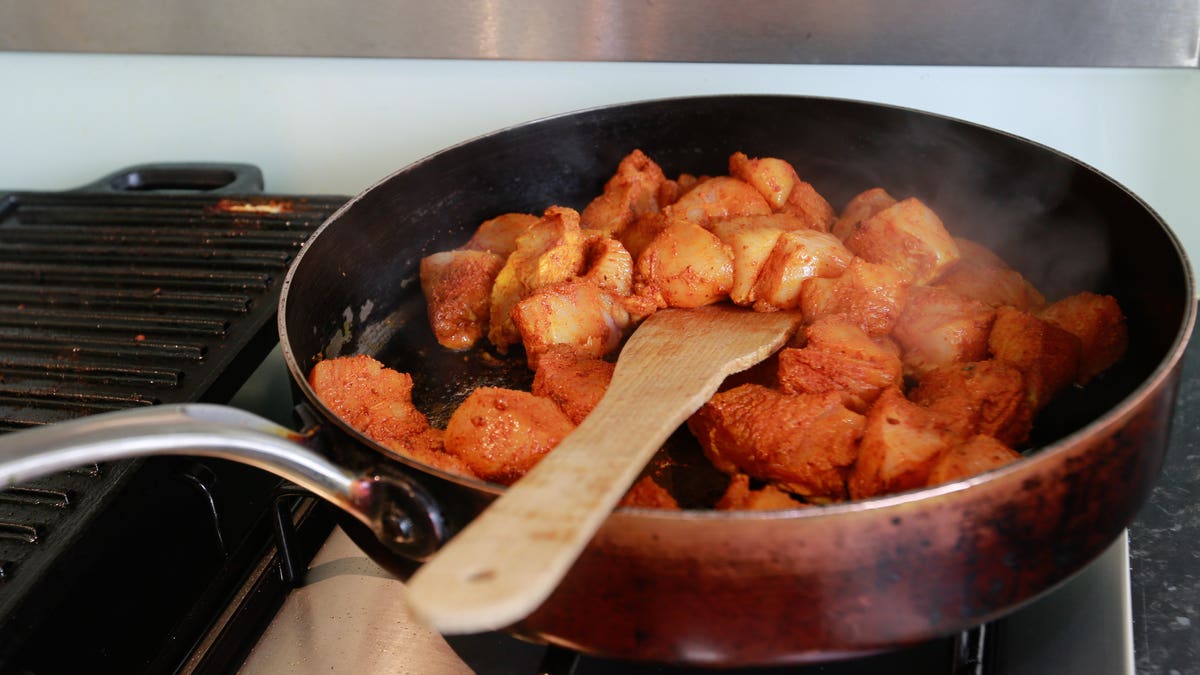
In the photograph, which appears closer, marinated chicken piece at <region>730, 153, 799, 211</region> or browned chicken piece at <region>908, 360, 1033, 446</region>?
browned chicken piece at <region>908, 360, 1033, 446</region>

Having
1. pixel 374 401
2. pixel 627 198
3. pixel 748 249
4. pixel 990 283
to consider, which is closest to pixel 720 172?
pixel 627 198

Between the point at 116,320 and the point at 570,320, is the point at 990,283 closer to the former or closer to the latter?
the point at 570,320

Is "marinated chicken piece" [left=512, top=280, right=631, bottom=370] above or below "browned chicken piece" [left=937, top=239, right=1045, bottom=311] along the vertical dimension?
below

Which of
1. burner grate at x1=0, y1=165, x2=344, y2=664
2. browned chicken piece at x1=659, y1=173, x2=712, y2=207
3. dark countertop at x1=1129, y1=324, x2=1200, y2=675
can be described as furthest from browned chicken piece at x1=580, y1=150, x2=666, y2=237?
dark countertop at x1=1129, y1=324, x2=1200, y2=675

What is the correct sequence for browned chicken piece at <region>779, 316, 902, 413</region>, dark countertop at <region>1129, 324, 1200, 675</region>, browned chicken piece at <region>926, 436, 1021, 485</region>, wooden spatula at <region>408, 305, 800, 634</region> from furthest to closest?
browned chicken piece at <region>779, 316, 902, 413</region>, dark countertop at <region>1129, 324, 1200, 675</region>, browned chicken piece at <region>926, 436, 1021, 485</region>, wooden spatula at <region>408, 305, 800, 634</region>

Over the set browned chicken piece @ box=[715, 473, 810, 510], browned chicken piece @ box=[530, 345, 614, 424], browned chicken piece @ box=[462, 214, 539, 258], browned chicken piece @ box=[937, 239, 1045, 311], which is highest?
browned chicken piece @ box=[937, 239, 1045, 311]

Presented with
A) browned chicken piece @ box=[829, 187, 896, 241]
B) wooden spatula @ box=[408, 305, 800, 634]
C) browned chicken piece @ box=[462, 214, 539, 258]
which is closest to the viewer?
wooden spatula @ box=[408, 305, 800, 634]

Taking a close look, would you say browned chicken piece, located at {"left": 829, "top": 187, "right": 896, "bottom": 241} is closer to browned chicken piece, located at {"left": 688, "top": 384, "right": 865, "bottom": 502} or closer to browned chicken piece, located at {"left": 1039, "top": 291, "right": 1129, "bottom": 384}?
browned chicken piece, located at {"left": 1039, "top": 291, "right": 1129, "bottom": 384}
